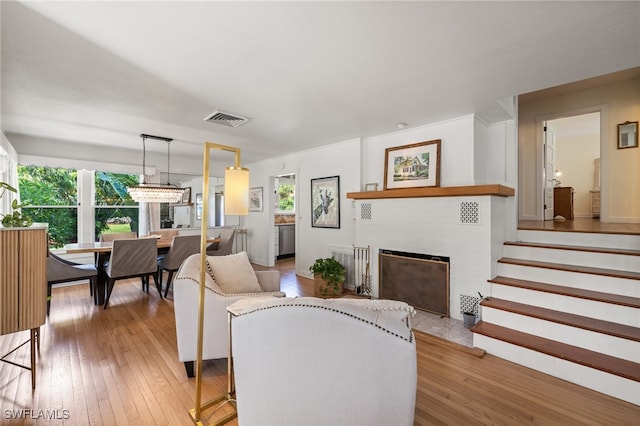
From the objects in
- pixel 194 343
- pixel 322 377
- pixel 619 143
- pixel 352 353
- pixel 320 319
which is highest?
pixel 619 143

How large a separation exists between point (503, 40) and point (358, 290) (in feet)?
10.8

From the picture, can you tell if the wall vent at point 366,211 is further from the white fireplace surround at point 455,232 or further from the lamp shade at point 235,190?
the lamp shade at point 235,190

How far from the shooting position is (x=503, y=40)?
1744 mm

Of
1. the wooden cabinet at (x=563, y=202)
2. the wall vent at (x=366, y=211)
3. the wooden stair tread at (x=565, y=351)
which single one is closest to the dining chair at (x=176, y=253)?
the wall vent at (x=366, y=211)

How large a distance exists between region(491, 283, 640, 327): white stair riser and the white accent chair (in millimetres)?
2137

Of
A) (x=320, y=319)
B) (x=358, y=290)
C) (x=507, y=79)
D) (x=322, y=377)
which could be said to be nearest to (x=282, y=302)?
(x=320, y=319)

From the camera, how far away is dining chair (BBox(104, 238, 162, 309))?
3.41 meters

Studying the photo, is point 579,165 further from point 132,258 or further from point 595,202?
point 132,258

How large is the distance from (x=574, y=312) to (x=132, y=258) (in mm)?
4677

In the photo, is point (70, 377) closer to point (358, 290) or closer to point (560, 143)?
point (358, 290)

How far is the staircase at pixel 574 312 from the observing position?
1.96m

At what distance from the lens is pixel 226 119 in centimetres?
330

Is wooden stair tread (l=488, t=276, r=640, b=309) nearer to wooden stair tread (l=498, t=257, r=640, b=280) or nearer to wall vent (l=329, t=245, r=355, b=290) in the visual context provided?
wooden stair tread (l=498, t=257, r=640, b=280)

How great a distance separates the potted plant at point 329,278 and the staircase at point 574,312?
1.84 meters
